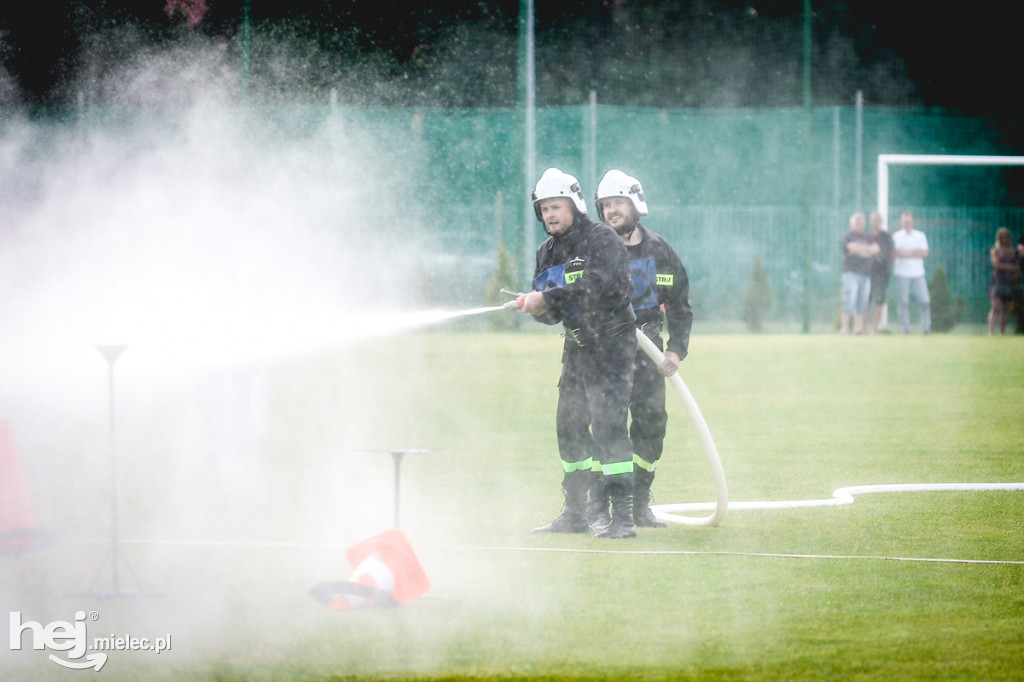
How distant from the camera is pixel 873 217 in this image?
2216cm

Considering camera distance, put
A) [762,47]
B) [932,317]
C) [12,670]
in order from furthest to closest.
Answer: [762,47] → [932,317] → [12,670]

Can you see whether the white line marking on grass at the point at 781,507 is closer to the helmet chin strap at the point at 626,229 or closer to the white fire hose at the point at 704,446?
the white fire hose at the point at 704,446

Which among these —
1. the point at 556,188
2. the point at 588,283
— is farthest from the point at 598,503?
the point at 556,188

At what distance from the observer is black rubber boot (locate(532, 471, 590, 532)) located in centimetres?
673

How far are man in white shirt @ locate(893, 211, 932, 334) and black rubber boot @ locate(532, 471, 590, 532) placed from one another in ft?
54.6

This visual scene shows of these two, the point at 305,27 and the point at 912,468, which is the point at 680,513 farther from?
the point at 305,27

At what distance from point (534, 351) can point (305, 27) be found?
269 inches

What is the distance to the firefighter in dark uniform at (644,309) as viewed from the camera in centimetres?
701

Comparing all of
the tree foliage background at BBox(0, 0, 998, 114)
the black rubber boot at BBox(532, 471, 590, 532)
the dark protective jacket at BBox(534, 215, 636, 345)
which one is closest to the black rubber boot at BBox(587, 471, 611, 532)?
the black rubber boot at BBox(532, 471, 590, 532)

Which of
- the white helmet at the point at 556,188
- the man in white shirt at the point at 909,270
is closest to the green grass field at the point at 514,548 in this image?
the white helmet at the point at 556,188

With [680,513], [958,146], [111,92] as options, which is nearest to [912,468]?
[680,513]

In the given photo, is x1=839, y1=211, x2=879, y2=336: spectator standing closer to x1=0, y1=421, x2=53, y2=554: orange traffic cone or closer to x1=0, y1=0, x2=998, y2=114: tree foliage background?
x1=0, y1=0, x2=998, y2=114: tree foliage background
